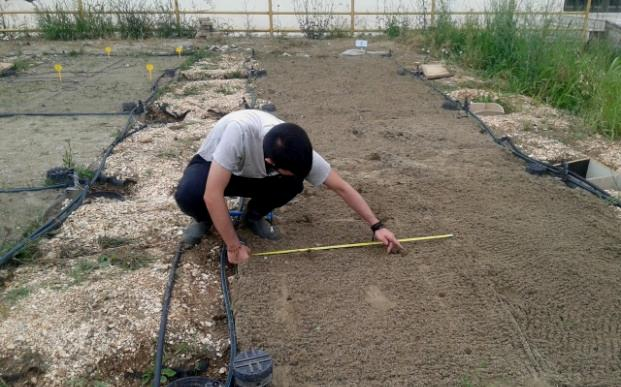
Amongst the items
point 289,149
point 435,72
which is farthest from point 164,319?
point 435,72

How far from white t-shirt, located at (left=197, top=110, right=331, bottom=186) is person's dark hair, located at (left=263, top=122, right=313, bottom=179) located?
0.61 ft

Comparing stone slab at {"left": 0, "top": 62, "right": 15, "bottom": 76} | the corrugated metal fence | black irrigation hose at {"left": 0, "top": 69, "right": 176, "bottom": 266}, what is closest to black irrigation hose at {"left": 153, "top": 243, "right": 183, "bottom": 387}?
black irrigation hose at {"left": 0, "top": 69, "right": 176, "bottom": 266}

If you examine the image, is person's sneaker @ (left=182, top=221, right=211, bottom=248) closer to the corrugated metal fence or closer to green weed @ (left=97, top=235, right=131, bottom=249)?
green weed @ (left=97, top=235, right=131, bottom=249)

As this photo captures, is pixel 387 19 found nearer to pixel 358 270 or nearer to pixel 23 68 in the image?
pixel 23 68

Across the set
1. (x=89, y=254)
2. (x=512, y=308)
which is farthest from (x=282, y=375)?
(x=89, y=254)

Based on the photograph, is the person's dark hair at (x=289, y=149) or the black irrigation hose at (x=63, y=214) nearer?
the person's dark hair at (x=289, y=149)

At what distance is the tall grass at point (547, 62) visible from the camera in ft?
16.9

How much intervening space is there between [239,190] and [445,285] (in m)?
1.10

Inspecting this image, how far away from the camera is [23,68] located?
25.0 ft

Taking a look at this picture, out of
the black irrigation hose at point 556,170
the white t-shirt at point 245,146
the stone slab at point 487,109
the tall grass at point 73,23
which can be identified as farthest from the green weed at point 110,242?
the tall grass at point 73,23

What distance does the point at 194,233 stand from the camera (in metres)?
2.74

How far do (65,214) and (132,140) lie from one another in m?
1.43

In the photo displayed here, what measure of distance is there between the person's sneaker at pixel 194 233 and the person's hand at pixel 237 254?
33 cm

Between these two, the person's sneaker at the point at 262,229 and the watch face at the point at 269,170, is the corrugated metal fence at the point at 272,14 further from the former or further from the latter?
the watch face at the point at 269,170
